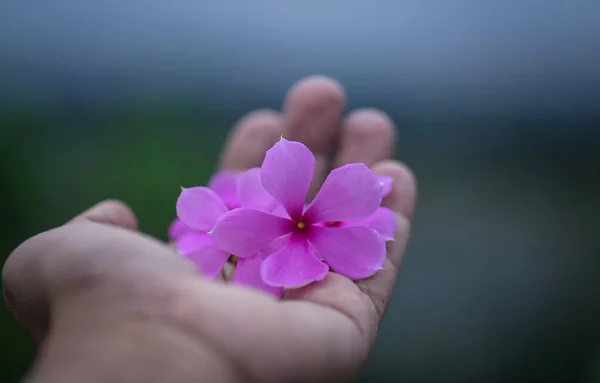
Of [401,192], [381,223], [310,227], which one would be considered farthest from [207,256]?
[401,192]

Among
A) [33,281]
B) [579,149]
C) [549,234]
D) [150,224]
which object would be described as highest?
[579,149]

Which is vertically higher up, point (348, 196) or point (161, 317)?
point (348, 196)

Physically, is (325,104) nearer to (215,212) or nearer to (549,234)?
(215,212)

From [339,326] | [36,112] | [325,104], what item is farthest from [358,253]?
[36,112]

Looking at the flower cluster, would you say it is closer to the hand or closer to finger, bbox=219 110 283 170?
the hand

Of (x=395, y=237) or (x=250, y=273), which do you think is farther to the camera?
(x=395, y=237)

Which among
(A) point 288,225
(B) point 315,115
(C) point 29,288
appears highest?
(B) point 315,115

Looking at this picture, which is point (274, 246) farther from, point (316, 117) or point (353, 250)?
point (316, 117)

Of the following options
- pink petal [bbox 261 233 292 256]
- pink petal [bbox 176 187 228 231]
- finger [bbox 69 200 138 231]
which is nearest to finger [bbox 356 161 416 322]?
pink petal [bbox 261 233 292 256]
